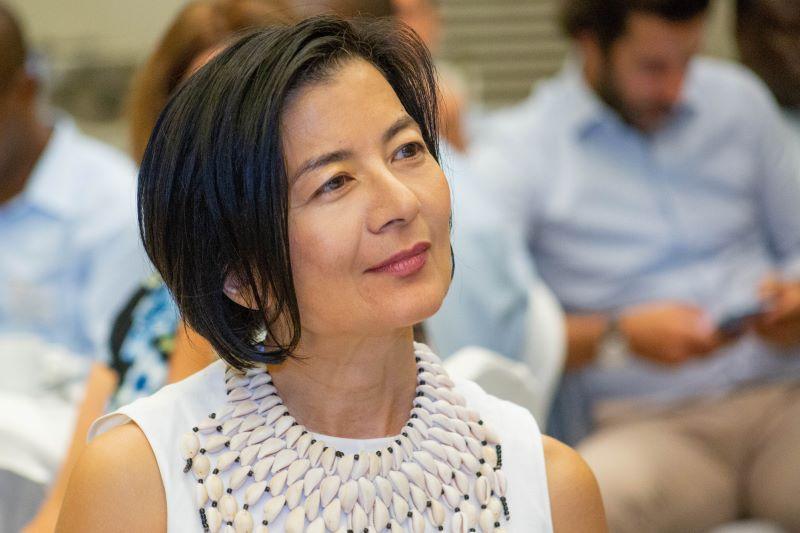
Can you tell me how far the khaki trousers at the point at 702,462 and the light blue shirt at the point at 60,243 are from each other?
4.49 ft

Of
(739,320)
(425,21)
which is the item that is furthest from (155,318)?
(425,21)

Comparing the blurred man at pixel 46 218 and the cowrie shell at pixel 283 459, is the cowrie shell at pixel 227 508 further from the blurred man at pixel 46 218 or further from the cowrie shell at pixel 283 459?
the blurred man at pixel 46 218

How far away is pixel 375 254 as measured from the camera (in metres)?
1.26

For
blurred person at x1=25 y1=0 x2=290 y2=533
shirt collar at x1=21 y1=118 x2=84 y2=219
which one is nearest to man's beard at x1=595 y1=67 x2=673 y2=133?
blurred person at x1=25 y1=0 x2=290 y2=533

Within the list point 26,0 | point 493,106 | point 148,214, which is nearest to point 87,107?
point 26,0

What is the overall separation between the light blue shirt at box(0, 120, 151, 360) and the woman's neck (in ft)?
5.71

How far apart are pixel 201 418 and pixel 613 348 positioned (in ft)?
5.85

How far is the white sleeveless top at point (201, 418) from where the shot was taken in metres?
1.29

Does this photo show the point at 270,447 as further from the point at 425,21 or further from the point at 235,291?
the point at 425,21

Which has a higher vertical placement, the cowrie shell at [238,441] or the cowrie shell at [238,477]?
the cowrie shell at [238,441]

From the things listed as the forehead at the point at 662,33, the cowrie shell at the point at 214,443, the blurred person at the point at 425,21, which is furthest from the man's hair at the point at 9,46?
the cowrie shell at the point at 214,443

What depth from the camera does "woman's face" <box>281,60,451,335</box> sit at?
1257mm

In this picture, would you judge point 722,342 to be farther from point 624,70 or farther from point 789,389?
point 624,70

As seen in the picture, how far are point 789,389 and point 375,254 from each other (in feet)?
6.29
